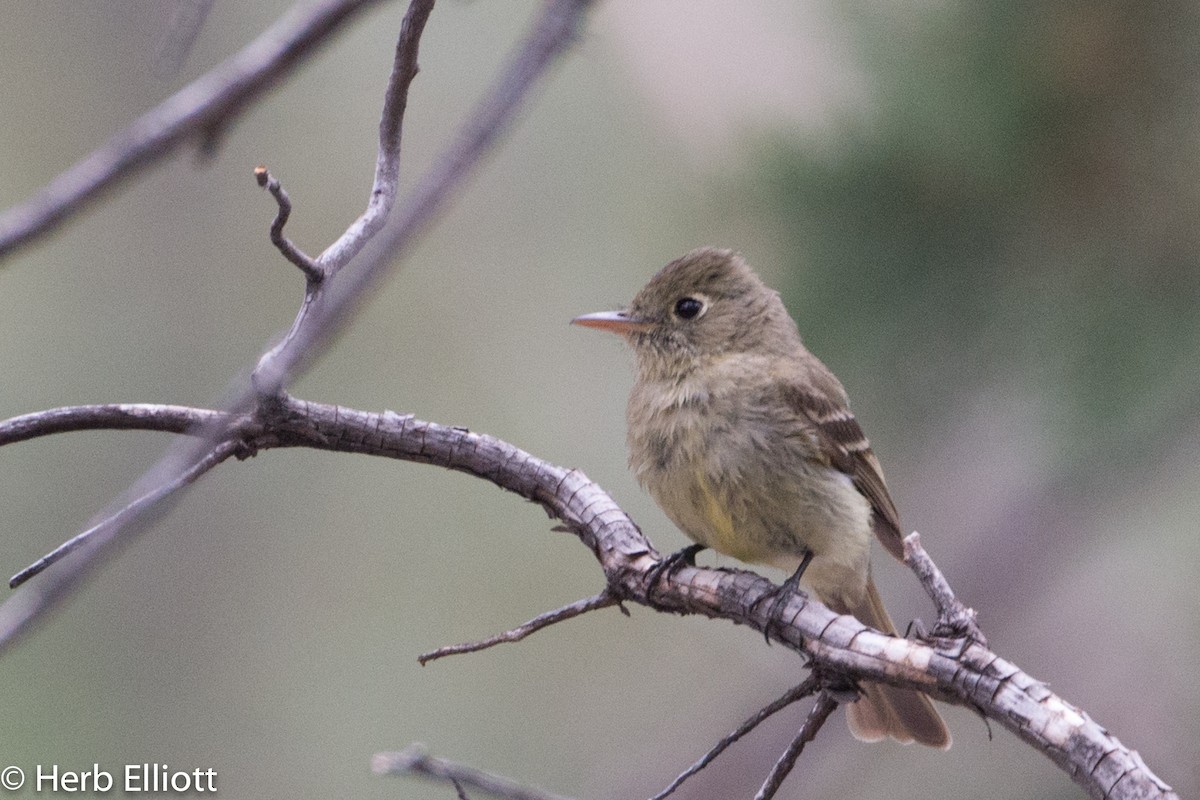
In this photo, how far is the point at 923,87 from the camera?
4277 mm

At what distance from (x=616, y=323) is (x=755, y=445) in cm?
86

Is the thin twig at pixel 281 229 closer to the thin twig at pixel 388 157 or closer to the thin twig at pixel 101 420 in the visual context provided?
the thin twig at pixel 388 157

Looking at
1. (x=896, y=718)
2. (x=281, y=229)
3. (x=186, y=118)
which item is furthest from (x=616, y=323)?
(x=281, y=229)

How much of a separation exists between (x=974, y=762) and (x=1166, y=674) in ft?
3.93

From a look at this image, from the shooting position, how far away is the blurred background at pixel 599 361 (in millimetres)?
4145

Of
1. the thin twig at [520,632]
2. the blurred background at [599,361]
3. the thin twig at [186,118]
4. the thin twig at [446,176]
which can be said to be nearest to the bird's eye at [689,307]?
the blurred background at [599,361]

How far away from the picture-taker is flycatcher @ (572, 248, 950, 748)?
3.92 metres

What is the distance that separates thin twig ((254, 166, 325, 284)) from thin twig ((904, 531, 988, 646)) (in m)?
1.38

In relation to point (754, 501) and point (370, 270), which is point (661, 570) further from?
point (370, 270)

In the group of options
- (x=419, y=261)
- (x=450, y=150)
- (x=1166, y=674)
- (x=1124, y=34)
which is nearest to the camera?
(x=450, y=150)

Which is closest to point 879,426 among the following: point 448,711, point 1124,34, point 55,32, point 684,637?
point 1124,34

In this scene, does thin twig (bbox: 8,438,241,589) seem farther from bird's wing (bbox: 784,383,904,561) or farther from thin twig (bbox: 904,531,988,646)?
bird's wing (bbox: 784,383,904,561)

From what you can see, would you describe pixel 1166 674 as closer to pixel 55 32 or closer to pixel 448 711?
pixel 448 711

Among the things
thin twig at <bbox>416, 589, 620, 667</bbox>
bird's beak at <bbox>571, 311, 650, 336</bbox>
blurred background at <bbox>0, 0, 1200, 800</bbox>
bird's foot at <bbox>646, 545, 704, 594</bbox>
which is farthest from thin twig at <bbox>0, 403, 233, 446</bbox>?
bird's beak at <bbox>571, 311, 650, 336</bbox>
